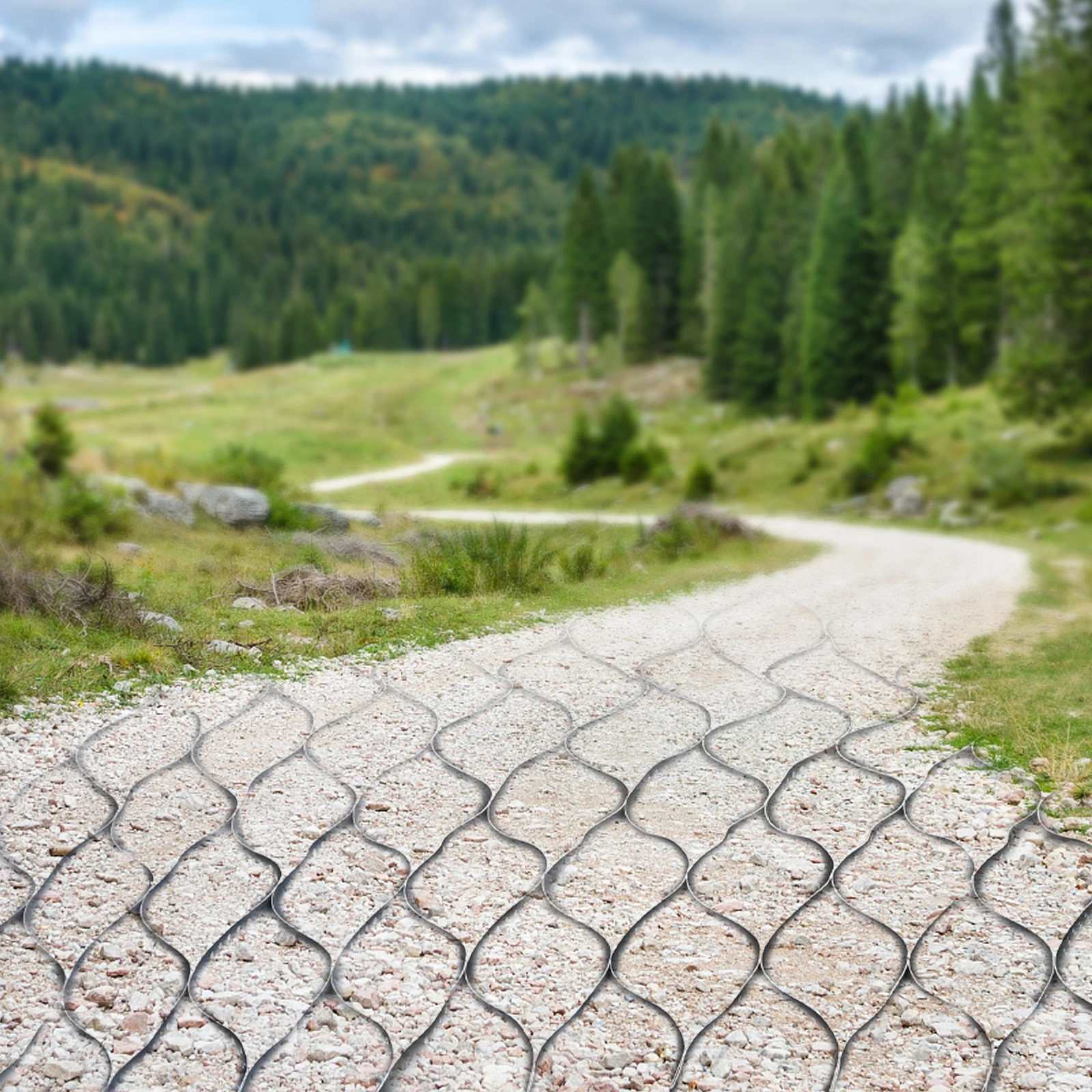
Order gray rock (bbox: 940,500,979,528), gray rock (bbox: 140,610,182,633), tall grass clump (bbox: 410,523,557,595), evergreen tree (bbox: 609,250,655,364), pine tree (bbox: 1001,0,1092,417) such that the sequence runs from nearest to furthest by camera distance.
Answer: gray rock (bbox: 140,610,182,633), tall grass clump (bbox: 410,523,557,595), gray rock (bbox: 940,500,979,528), pine tree (bbox: 1001,0,1092,417), evergreen tree (bbox: 609,250,655,364)

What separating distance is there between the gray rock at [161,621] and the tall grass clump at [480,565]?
8.06 ft

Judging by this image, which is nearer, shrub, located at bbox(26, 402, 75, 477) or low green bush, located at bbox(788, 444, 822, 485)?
shrub, located at bbox(26, 402, 75, 477)

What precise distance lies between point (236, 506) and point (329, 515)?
162 cm

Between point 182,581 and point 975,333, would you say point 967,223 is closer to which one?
point 975,333

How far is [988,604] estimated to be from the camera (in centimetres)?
1165

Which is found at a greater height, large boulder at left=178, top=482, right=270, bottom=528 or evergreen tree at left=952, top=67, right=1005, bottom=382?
evergreen tree at left=952, top=67, right=1005, bottom=382

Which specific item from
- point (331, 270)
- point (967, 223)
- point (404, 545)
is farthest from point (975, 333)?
point (331, 270)

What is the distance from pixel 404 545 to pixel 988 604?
256 inches

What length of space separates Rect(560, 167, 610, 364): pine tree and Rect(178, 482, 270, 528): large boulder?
158 ft

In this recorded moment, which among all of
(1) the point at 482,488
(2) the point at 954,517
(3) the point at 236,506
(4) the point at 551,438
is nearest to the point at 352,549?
(3) the point at 236,506

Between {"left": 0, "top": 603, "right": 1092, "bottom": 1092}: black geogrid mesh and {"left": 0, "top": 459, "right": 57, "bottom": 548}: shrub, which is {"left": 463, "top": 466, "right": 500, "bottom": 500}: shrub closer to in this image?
{"left": 0, "top": 459, "right": 57, "bottom": 548}: shrub

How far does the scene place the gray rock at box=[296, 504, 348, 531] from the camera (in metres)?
15.5

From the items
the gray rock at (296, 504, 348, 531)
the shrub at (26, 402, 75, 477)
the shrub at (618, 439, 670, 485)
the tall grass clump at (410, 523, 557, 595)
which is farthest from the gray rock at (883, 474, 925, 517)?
the shrub at (26, 402, 75, 477)

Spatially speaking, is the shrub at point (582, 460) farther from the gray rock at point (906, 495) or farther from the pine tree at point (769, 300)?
the pine tree at point (769, 300)
